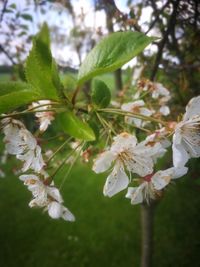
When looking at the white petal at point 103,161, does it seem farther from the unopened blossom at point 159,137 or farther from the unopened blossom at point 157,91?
the unopened blossom at point 157,91

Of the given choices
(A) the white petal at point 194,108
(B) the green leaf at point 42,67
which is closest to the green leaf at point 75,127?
(B) the green leaf at point 42,67

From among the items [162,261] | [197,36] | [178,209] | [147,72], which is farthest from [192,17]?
[178,209]

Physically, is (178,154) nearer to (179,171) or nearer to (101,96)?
(179,171)

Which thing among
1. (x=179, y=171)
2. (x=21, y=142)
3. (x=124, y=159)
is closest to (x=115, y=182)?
(x=124, y=159)

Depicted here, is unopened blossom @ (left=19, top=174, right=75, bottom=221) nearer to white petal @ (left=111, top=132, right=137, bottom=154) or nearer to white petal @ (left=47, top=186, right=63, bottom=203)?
white petal @ (left=47, top=186, right=63, bottom=203)

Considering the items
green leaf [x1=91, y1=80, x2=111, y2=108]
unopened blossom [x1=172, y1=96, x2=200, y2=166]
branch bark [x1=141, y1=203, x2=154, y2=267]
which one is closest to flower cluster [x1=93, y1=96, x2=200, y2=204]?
unopened blossom [x1=172, y1=96, x2=200, y2=166]

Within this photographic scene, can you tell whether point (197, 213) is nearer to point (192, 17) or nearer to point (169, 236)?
point (169, 236)
